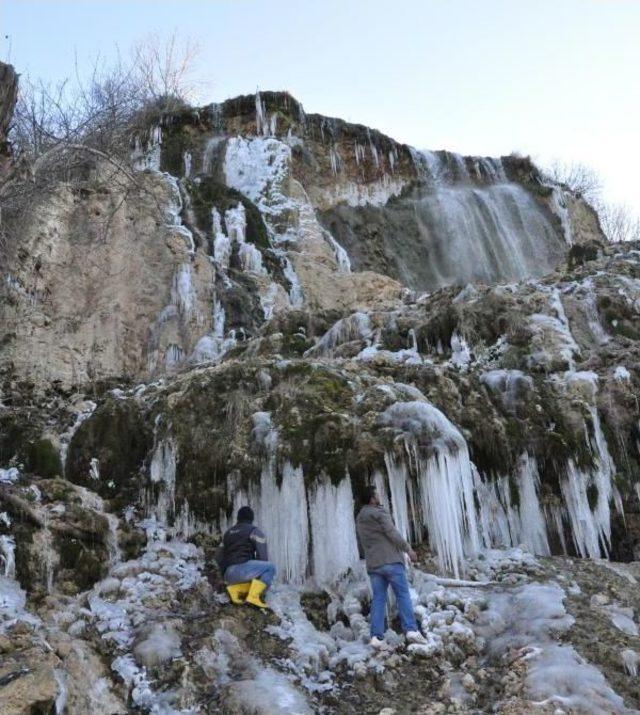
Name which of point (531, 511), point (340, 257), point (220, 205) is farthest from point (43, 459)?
point (340, 257)

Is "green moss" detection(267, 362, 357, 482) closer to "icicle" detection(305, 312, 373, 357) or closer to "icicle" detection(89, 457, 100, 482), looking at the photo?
"icicle" detection(89, 457, 100, 482)

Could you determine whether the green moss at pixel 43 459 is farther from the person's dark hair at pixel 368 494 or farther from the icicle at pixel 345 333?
the icicle at pixel 345 333

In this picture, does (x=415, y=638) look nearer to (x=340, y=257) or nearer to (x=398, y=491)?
(x=398, y=491)

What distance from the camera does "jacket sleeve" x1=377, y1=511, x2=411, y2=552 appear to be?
5.26m

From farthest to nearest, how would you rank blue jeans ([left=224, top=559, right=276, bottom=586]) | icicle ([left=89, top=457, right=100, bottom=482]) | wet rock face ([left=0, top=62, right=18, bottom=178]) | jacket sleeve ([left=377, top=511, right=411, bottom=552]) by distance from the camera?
icicle ([left=89, top=457, right=100, bottom=482]), wet rock face ([left=0, top=62, right=18, bottom=178]), blue jeans ([left=224, top=559, right=276, bottom=586]), jacket sleeve ([left=377, top=511, right=411, bottom=552])

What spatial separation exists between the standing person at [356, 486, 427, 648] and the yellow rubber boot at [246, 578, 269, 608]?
92cm

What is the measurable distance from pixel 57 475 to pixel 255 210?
1114 cm

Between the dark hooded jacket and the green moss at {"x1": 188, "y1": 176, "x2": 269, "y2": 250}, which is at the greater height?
the green moss at {"x1": 188, "y1": 176, "x2": 269, "y2": 250}

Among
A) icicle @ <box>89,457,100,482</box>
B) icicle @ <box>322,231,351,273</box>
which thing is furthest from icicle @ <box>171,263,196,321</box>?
icicle @ <box>89,457,100,482</box>

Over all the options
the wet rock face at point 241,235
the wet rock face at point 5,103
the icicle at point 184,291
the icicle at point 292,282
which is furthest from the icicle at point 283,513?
the icicle at point 292,282

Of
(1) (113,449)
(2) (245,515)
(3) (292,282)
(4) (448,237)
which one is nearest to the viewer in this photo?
(2) (245,515)

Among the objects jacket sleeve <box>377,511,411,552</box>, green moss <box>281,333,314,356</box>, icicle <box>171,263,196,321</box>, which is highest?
icicle <box>171,263,196,321</box>

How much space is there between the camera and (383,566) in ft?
17.2

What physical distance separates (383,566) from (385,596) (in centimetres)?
24
